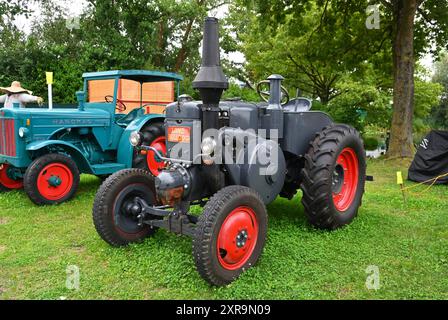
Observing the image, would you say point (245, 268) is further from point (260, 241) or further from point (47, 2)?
point (47, 2)

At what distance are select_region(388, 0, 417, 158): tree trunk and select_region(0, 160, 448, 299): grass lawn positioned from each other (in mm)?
6081

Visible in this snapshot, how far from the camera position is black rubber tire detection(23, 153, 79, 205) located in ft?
19.2

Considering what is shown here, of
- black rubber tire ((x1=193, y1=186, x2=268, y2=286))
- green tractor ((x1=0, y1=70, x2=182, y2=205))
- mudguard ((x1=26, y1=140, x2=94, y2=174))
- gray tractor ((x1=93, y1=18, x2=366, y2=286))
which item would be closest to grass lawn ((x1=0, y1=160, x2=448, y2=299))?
black rubber tire ((x1=193, y1=186, x2=268, y2=286))

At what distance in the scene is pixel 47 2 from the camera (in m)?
17.6

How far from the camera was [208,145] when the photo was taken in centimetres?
355

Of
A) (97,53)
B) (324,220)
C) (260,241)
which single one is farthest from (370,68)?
(260,241)

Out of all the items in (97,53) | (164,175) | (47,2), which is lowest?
(164,175)

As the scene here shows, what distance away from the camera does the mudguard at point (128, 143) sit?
22.9 ft

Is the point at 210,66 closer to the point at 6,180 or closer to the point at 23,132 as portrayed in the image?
the point at 23,132

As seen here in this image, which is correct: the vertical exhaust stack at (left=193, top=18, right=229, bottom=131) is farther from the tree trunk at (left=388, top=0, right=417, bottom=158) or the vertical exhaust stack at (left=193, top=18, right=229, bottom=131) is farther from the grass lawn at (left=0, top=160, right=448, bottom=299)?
the tree trunk at (left=388, top=0, right=417, bottom=158)

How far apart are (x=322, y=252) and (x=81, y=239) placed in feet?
8.48

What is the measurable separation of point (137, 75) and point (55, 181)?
93.7 inches

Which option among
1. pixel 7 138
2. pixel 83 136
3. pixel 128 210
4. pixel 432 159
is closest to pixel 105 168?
pixel 83 136
